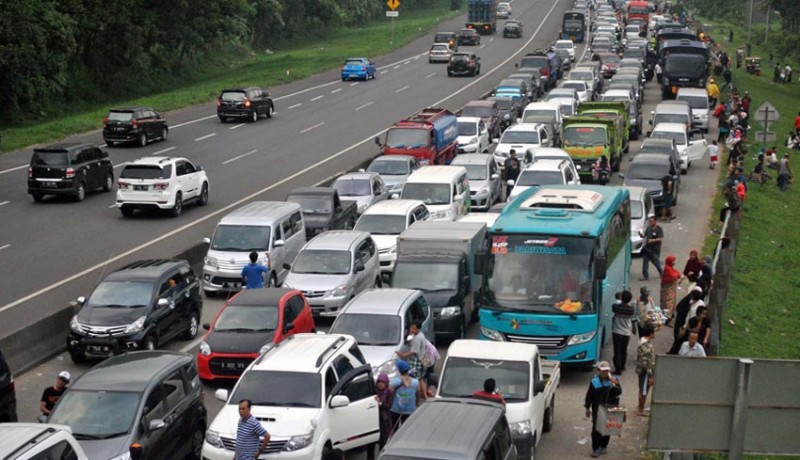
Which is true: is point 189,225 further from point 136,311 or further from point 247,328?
point 247,328

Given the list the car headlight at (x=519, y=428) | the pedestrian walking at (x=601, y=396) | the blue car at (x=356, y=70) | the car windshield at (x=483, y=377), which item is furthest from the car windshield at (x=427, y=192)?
the blue car at (x=356, y=70)

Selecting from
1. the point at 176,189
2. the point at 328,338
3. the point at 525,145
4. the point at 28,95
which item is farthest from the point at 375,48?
the point at 328,338

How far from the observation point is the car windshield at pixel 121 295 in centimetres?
2255

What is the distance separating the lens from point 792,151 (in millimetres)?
59188

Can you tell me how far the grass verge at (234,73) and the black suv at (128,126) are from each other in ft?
10.3

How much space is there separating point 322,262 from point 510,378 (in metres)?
9.17

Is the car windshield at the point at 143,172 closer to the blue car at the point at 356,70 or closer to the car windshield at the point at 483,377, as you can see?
the car windshield at the point at 483,377

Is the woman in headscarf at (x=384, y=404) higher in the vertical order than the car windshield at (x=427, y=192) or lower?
higher

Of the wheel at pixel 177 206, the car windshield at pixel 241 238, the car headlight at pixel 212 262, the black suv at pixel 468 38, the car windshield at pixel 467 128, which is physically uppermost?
the car windshield at pixel 241 238

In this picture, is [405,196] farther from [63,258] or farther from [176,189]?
[63,258]

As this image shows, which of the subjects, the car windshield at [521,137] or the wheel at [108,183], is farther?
the car windshield at [521,137]

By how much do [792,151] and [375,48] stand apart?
136 feet

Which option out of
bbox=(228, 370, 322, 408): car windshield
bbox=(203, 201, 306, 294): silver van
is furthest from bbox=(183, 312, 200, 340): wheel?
bbox=(228, 370, 322, 408): car windshield

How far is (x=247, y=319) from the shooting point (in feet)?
70.4
